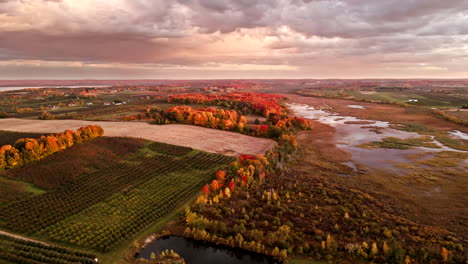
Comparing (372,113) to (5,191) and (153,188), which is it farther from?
(5,191)

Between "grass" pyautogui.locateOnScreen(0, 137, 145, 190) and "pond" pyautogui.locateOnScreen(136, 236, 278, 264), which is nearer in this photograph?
"pond" pyautogui.locateOnScreen(136, 236, 278, 264)

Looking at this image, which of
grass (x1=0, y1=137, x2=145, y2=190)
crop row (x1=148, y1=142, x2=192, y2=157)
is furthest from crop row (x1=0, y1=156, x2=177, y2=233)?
crop row (x1=148, y1=142, x2=192, y2=157)

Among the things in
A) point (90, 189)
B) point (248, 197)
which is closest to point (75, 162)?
point (90, 189)

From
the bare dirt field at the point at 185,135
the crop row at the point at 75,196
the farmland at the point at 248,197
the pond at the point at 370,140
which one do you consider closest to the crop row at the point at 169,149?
the farmland at the point at 248,197

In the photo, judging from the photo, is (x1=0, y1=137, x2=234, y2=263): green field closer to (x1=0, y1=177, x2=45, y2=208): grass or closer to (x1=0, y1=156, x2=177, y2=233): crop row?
(x1=0, y1=156, x2=177, y2=233): crop row

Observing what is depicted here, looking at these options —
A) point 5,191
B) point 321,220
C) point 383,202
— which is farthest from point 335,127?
point 5,191
